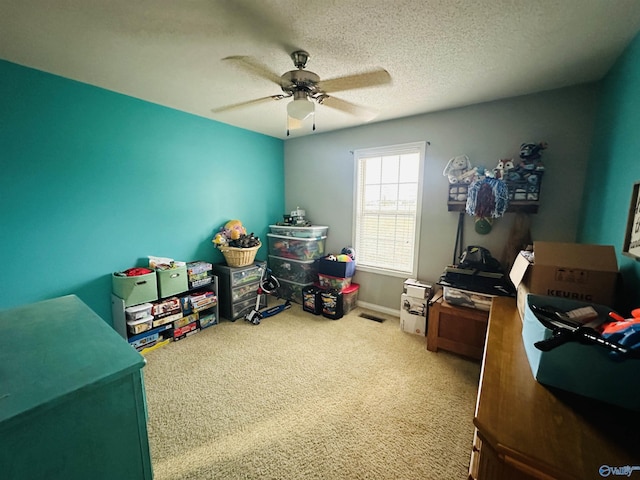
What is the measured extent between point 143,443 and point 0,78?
2699mm

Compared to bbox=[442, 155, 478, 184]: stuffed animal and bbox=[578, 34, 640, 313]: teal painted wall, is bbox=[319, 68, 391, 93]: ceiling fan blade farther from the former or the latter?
bbox=[578, 34, 640, 313]: teal painted wall

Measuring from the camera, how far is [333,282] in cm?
334

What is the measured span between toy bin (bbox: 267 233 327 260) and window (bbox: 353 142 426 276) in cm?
56

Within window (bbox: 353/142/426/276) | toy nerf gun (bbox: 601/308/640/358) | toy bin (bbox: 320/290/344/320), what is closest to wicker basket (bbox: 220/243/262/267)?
toy bin (bbox: 320/290/344/320)

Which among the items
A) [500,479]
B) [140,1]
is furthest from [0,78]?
[500,479]

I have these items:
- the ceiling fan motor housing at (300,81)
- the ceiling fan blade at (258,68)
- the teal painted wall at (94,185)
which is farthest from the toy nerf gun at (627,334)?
the teal painted wall at (94,185)

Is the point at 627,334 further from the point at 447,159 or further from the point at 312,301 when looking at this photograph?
the point at 312,301

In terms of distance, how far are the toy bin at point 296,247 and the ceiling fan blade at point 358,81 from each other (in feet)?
6.76

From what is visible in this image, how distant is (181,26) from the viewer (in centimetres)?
144

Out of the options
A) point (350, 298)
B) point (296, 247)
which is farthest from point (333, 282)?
point (296, 247)

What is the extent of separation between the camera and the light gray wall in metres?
2.18

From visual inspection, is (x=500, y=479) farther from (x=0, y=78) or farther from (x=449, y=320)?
(x=0, y=78)
